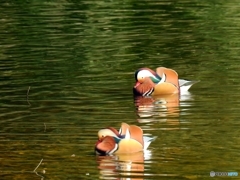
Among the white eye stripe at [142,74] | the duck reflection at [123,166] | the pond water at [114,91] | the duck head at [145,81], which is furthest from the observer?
the white eye stripe at [142,74]

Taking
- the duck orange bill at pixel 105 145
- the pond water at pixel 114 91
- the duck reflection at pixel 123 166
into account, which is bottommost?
the pond water at pixel 114 91

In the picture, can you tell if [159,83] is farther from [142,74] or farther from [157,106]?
[157,106]

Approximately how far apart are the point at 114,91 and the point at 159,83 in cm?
75

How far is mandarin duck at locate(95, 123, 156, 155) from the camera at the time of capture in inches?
493

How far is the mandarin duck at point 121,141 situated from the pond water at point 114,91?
11 centimetres

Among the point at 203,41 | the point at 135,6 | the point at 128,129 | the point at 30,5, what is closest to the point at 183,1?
the point at 135,6

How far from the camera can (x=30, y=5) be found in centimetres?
3141

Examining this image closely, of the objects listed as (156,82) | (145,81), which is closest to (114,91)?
(145,81)

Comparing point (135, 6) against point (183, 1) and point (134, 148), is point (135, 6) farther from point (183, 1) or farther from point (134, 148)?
Result: point (134, 148)

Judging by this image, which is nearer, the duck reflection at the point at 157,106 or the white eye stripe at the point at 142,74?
the duck reflection at the point at 157,106

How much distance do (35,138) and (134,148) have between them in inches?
66.5

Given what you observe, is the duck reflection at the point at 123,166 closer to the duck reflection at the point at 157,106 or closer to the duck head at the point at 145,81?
the duck reflection at the point at 157,106

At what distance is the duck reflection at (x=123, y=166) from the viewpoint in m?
11.7

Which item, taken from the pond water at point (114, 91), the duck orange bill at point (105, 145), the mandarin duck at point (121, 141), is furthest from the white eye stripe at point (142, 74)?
the duck orange bill at point (105, 145)
